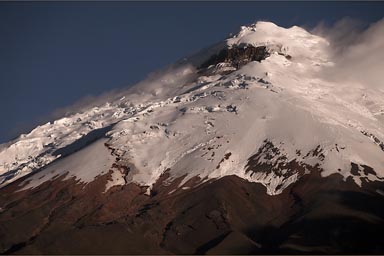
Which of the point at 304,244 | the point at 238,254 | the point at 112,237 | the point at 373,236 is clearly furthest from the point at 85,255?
the point at 373,236

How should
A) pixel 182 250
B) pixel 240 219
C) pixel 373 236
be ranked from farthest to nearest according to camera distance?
1. pixel 240 219
2. pixel 182 250
3. pixel 373 236

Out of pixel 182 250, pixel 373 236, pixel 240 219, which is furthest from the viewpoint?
pixel 240 219

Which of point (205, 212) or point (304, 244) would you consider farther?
point (205, 212)

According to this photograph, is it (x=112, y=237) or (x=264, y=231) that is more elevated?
(x=112, y=237)

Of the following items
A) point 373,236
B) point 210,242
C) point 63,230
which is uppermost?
point 63,230

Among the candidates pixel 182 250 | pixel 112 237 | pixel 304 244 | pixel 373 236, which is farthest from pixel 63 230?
pixel 373 236

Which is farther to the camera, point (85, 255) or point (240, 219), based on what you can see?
point (240, 219)

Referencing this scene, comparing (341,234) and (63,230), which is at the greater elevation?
(63,230)

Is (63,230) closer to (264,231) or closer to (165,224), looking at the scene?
(165,224)

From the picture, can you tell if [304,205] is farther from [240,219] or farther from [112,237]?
[112,237]
